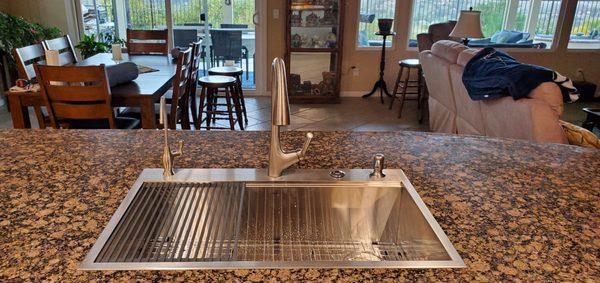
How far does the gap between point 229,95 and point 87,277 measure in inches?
133

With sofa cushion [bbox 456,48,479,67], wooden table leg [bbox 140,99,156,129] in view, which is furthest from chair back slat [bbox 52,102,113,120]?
sofa cushion [bbox 456,48,479,67]

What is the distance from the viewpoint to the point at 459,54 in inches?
137

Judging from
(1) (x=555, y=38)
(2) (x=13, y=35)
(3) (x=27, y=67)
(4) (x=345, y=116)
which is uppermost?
(1) (x=555, y=38)

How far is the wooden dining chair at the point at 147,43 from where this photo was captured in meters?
4.37

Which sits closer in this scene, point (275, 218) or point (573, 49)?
point (275, 218)

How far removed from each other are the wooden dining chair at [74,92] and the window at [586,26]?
6.18m

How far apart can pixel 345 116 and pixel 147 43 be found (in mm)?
2277

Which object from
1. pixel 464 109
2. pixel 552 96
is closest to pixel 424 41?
pixel 464 109

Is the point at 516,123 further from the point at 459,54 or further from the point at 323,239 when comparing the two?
the point at 323,239

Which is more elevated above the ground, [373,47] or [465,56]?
[465,56]

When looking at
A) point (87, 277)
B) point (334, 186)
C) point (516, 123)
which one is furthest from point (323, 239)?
point (516, 123)

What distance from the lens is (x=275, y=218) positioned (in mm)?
1162

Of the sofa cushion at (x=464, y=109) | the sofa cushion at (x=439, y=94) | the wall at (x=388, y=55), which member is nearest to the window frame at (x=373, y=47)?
the wall at (x=388, y=55)

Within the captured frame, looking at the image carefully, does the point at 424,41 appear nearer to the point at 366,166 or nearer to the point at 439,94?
the point at 439,94
